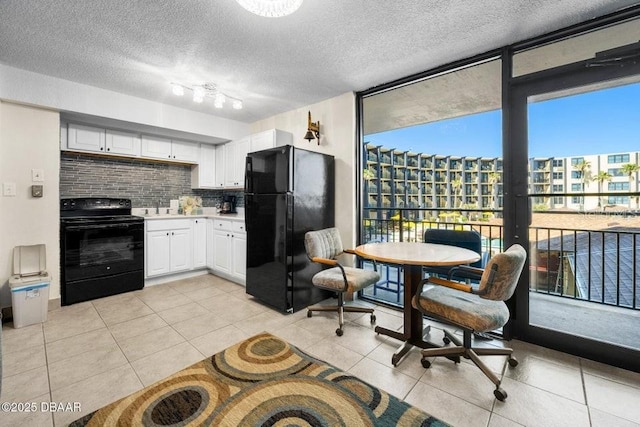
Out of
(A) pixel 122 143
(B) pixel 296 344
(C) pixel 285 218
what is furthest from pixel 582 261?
(A) pixel 122 143

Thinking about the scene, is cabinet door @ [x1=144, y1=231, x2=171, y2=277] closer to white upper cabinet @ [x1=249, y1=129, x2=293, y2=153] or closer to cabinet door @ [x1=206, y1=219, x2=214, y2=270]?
cabinet door @ [x1=206, y1=219, x2=214, y2=270]

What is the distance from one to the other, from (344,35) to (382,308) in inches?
108

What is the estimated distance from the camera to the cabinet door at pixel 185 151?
4.38 metres

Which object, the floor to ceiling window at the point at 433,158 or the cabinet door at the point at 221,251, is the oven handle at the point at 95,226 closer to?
the cabinet door at the point at 221,251

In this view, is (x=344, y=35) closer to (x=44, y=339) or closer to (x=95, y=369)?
(x=95, y=369)

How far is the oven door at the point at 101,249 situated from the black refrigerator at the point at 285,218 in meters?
1.60

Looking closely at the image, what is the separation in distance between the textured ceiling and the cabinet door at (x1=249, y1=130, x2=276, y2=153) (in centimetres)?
78

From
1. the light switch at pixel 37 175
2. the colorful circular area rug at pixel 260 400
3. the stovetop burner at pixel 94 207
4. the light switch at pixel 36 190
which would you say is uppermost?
the light switch at pixel 37 175

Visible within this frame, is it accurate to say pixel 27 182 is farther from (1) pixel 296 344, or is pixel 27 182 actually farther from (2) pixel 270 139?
(1) pixel 296 344

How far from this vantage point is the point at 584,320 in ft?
8.26

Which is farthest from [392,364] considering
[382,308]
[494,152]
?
[494,152]

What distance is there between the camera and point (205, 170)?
4.76 m

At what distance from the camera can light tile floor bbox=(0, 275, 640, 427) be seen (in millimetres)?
1651

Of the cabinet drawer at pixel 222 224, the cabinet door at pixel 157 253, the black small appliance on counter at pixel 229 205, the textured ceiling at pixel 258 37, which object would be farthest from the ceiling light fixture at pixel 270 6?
the black small appliance on counter at pixel 229 205
